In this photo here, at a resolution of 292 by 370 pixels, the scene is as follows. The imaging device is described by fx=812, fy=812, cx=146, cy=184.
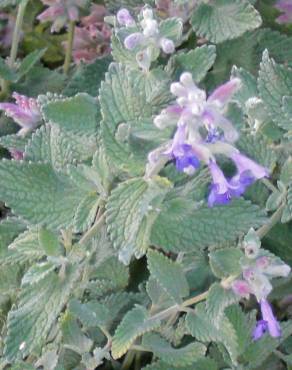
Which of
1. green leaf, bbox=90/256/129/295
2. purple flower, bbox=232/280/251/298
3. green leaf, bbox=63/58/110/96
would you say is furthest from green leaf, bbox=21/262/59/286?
green leaf, bbox=63/58/110/96

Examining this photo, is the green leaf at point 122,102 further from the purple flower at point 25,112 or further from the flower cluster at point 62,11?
the flower cluster at point 62,11

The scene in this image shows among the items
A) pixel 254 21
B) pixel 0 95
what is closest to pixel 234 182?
pixel 254 21

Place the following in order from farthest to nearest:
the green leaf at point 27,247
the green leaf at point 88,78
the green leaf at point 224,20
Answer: the green leaf at point 88,78 < the green leaf at point 224,20 < the green leaf at point 27,247

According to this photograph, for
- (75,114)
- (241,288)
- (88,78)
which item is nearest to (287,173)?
(241,288)

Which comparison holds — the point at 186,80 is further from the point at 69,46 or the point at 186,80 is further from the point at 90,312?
the point at 69,46

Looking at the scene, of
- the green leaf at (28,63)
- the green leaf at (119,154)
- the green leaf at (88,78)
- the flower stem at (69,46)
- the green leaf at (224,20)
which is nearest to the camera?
the green leaf at (119,154)

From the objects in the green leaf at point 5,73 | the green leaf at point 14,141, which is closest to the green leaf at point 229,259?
the green leaf at point 14,141

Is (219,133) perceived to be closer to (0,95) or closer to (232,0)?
(232,0)
